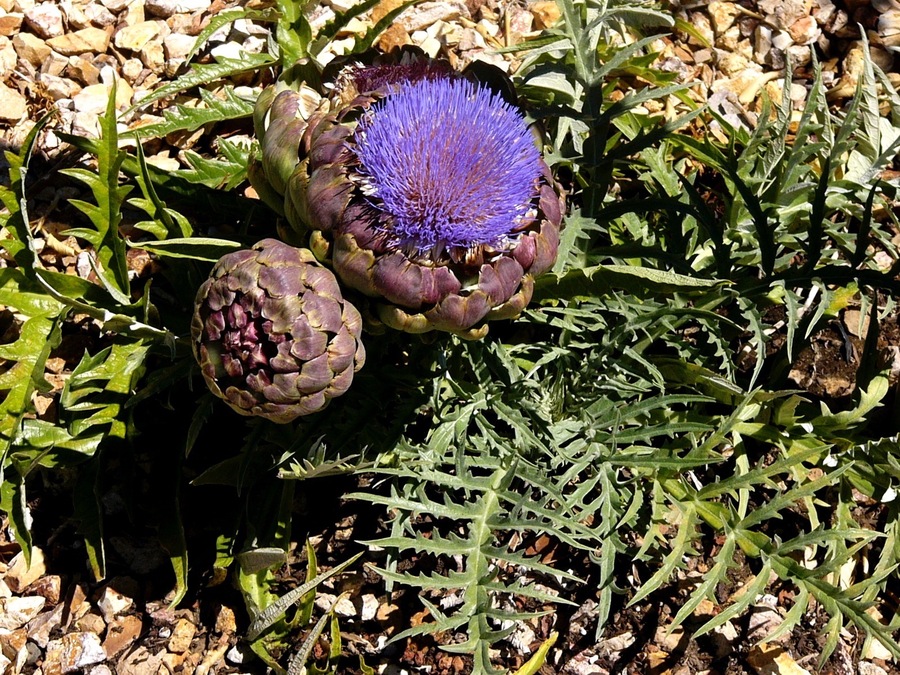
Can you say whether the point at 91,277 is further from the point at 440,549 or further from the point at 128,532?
the point at 440,549

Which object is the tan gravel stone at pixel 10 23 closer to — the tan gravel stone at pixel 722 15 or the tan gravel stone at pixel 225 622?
the tan gravel stone at pixel 225 622

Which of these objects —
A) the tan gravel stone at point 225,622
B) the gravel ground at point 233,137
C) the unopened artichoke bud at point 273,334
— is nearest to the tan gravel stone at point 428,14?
the gravel ground at point 233,137

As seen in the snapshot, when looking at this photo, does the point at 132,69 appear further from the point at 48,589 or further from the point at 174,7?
the point at 48,589

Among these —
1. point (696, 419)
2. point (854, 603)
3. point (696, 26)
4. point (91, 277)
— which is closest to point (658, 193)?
point (696, 419)

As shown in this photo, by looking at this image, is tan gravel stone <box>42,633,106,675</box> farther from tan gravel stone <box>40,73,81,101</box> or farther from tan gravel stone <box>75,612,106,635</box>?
tan gravel stone <box>40,73,81,101</box>

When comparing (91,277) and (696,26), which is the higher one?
(696,26)

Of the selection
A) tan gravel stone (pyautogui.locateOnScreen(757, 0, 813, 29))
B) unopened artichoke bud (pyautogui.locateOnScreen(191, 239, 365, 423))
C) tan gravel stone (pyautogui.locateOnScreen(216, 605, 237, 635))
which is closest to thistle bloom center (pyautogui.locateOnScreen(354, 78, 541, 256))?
unopened artichoke bud (pyautogui.locateOnScreen(191, 239, 365, 423))

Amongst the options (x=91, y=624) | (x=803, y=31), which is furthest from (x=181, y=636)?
(x=803, y=31)
